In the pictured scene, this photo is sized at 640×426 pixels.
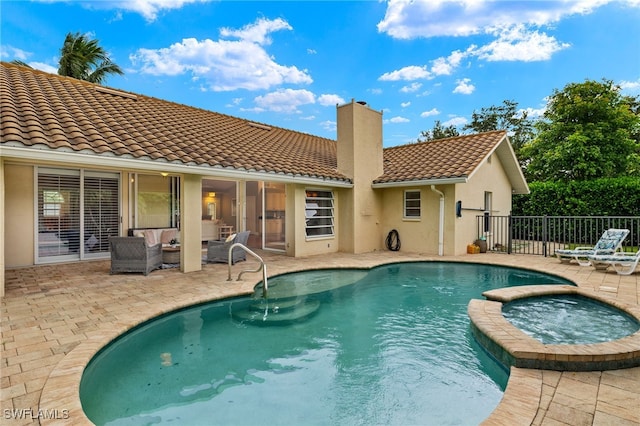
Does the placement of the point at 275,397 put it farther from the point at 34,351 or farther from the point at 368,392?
the point at 34,351

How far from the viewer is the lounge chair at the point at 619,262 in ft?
30.1

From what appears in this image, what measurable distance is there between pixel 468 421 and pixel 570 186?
18.2 m

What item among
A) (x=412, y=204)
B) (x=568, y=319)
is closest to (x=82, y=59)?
(x=412, y=204)

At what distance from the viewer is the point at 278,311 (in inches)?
275

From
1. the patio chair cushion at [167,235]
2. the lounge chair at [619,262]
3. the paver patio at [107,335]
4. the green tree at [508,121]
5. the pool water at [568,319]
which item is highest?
the green tree at [508,121]

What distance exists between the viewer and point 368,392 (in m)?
4.04

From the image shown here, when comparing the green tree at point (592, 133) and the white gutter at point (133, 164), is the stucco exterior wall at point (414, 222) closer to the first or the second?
the white gutter at point (133, 164)

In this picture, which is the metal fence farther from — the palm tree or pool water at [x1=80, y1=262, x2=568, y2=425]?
the palm tree

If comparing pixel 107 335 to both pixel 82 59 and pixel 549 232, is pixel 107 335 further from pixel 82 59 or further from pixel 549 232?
pixel 82 59

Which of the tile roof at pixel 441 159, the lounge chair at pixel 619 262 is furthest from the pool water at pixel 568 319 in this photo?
the tile roof at pixel 441 159

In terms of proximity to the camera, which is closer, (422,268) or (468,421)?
(468,421)

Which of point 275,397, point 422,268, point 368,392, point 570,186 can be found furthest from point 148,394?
point 570,186

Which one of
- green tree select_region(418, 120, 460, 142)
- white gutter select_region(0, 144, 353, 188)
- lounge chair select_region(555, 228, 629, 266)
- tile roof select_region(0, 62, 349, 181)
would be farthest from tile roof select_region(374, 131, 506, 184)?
green tree select_region(418, 120, 460, 142)

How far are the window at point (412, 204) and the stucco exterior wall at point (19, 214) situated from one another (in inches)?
526
